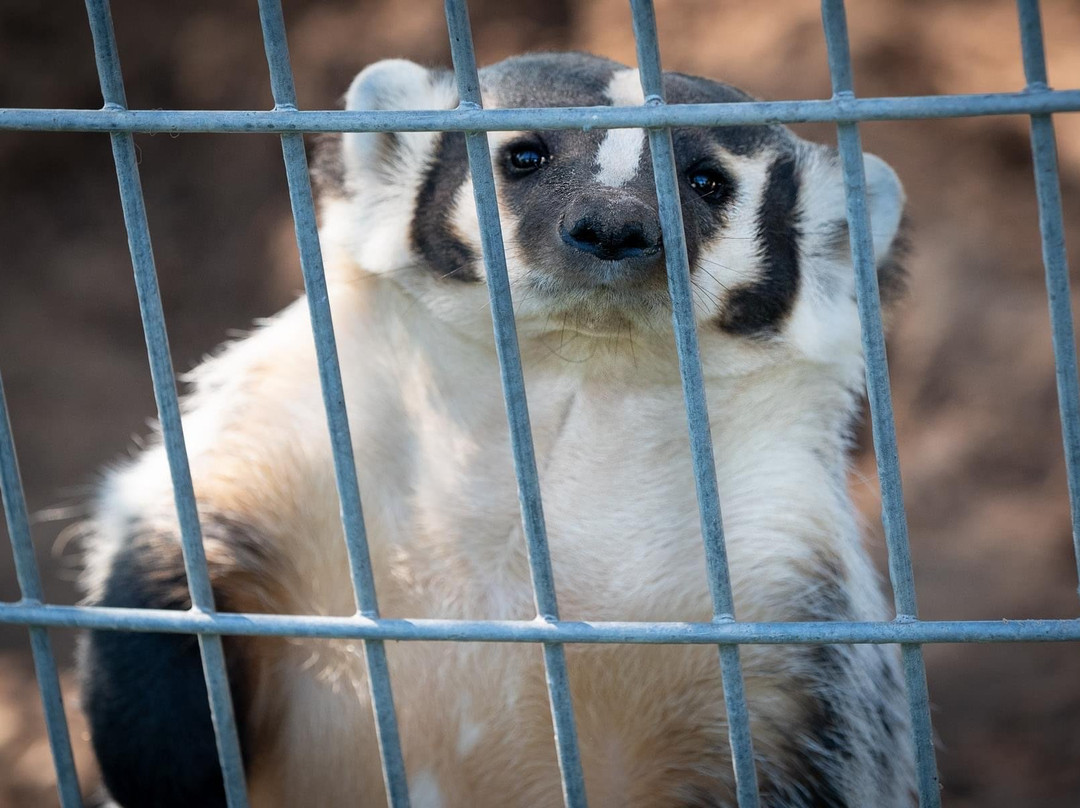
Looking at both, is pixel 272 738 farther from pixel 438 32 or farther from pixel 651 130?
pixel 438 32

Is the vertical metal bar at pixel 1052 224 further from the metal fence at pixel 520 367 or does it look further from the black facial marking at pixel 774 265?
the black facial marking at pixel 774 265

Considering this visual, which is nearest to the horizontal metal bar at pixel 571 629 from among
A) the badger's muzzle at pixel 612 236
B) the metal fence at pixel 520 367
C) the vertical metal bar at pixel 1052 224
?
the metal fence at pixel 520 367

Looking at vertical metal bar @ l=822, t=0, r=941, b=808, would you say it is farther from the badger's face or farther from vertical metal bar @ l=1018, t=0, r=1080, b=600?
the badger's face

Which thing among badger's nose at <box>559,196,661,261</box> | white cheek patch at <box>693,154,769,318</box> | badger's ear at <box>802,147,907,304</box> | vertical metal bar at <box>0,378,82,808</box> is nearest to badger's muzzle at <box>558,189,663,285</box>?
badger's nose at <box>559,196,661,261</box>

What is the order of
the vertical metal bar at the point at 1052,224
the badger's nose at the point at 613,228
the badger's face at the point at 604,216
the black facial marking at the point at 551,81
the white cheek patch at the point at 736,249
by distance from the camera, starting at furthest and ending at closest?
the black facial marking at the point at 551,81 → the white cheek patch at the point at 736,249 → the badger's face at the point at 604,216 → the badger's nose at the point at 613,228 → the vertical metal bar at the point at 1052,224

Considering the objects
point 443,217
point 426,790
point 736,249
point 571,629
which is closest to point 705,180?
point 736,249

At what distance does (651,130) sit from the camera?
1065 mm

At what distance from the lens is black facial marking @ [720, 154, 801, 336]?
5.42 ft

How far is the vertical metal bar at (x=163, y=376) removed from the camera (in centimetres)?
114

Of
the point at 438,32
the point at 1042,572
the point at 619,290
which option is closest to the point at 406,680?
the point at 619,290

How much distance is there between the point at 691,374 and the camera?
112cm

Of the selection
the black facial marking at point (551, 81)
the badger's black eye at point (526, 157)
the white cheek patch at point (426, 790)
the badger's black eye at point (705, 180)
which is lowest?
the white cheek patch at point (426, 790)

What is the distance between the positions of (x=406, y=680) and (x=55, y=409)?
2.73 m

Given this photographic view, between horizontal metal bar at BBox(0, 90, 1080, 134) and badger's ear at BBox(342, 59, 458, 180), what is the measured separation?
65 centimetres
